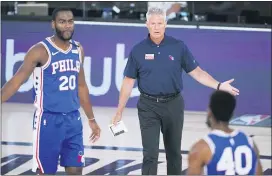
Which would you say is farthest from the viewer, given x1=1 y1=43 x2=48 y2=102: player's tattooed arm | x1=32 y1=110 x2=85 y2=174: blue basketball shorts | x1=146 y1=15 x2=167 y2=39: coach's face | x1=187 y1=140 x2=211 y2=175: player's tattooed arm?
x1=146 y1=15 x2=167 y2=39: coach's face

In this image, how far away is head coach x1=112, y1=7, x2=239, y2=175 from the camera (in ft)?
26.3

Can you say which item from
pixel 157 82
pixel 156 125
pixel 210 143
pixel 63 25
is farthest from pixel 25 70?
pixel 210 143

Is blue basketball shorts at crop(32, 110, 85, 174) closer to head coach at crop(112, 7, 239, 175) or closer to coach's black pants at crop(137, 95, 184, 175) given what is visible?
head coach at crop(112, 7, 239, 175)

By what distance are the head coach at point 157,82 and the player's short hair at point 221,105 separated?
261 centimetres

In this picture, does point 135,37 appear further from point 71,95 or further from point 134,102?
point 71,95

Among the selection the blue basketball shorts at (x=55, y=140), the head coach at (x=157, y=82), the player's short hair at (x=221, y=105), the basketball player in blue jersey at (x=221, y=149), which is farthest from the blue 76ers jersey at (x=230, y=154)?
the head coach at (x=157, y=82)

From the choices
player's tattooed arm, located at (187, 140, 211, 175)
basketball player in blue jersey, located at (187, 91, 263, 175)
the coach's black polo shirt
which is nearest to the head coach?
the coach's black polo shirt

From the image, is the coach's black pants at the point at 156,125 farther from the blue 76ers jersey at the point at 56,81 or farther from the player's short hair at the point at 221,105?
the player's short hair at the point at 221,105

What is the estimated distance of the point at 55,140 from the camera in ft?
24.2

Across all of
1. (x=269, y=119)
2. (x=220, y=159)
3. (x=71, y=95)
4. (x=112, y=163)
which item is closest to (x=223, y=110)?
(x=220, y=159)

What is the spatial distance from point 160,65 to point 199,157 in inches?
111

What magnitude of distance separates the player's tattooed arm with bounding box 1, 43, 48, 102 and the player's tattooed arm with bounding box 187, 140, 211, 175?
239cm

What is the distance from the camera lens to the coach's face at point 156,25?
7934mm

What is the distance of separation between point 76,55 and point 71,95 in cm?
34
